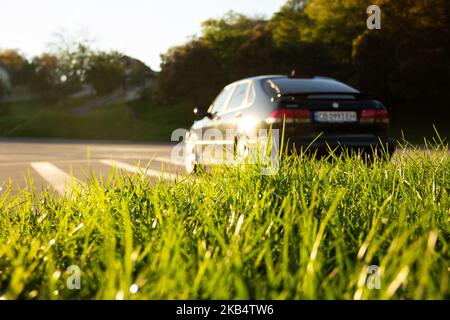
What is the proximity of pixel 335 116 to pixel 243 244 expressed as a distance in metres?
4.49

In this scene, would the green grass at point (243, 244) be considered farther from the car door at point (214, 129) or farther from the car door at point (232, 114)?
the car door at point (214, 129)

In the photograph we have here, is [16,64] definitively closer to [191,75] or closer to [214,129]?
[191,75]

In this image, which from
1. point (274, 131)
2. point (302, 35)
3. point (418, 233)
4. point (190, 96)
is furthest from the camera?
point (190, 96)

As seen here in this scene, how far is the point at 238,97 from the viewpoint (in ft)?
26.9

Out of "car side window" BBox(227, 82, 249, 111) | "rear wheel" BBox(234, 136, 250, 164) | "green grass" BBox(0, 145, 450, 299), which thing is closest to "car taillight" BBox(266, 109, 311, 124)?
"rear wheel" BBox(234, 136, 250, 164)

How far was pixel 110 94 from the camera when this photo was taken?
83.1 metres

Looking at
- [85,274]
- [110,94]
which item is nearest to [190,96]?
[110,94]

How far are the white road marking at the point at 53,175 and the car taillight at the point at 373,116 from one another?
3.93 metres

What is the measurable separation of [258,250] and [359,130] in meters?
4.78

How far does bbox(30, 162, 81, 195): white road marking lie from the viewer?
27.3 feet

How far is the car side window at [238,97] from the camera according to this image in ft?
26.2
